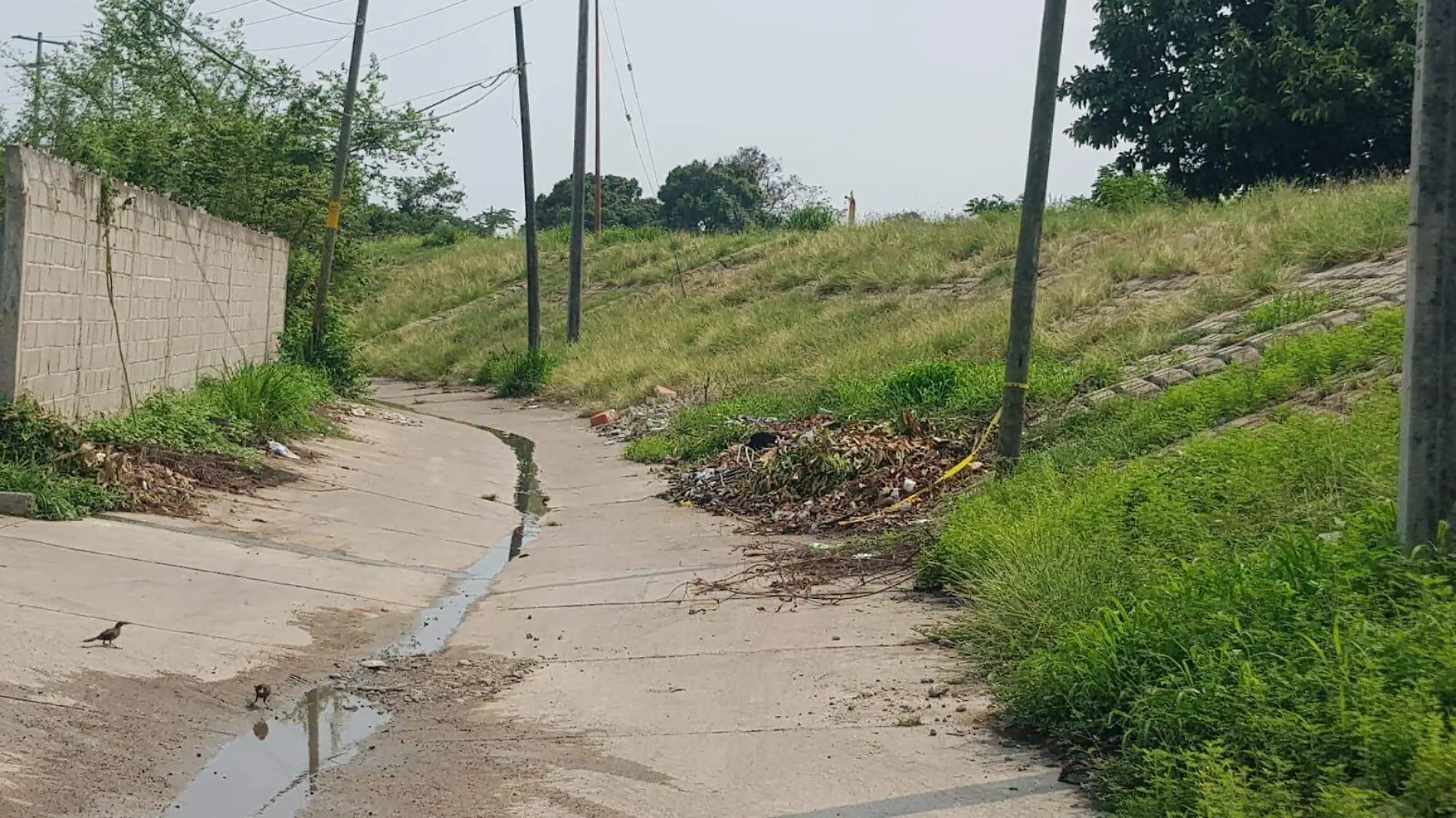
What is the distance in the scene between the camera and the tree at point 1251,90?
25172 millimetres

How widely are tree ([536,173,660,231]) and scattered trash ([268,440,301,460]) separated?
5978 cm

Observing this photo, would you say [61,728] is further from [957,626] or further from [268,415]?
[268,415]

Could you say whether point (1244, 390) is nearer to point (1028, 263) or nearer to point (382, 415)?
point (1028, 263)

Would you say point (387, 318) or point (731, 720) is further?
point (387, 318)

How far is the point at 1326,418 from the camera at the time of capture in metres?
8.62

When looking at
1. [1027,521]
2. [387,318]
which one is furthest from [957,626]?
[387,318]

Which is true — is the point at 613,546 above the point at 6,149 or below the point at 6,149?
below

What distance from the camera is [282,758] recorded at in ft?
19.3

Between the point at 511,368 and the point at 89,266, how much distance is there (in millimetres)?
18273

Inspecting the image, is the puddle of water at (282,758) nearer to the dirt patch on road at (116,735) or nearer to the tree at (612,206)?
the dirt patch on road at (116,735)

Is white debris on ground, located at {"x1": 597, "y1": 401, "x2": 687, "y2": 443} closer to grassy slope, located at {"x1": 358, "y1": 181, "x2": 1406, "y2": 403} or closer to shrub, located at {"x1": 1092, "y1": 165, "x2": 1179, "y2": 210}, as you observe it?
grassy slope, located at {"x1": 358, "y1": 181, "x2": 1406, "y2": 403}

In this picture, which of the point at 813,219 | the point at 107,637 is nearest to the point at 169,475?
the point at 107,637

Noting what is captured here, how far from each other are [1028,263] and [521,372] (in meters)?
20.0

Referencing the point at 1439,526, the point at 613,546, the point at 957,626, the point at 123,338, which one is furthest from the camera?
the point at 123,338
